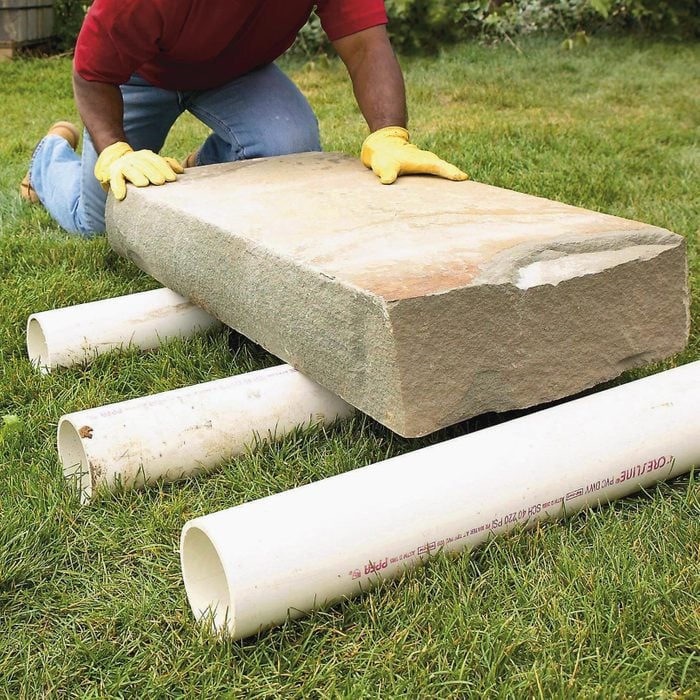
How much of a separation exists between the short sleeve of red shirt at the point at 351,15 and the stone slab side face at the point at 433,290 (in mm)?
774

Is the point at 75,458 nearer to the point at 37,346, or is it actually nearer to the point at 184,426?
the point at 184,426

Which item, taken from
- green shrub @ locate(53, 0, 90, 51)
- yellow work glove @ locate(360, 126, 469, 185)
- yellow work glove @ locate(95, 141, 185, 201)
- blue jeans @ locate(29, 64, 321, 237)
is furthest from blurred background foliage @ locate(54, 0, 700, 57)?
yellow work glove @ locate(95, 141, 185, 201)

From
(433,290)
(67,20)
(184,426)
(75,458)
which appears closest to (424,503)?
(433,290)

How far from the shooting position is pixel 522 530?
1.63 metres

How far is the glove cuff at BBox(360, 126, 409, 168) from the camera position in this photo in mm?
2719

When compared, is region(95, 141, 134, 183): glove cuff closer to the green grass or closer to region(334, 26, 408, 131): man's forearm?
the green grass

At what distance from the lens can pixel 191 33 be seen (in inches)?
108

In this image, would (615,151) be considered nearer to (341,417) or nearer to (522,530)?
(341,417)

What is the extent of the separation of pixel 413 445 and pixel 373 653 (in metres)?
0.65

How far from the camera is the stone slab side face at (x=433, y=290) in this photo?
5.47 feet

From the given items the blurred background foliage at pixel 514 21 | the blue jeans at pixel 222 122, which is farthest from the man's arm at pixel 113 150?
the blurred background foliage at pixel 514 21

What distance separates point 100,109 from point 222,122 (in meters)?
0.52

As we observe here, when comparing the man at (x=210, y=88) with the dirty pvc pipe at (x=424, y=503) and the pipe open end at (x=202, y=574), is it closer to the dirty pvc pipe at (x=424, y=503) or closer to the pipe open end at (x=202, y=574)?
the dirty pvc pipe at (x=424, y=503)

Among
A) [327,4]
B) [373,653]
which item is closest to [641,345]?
[373,653]
